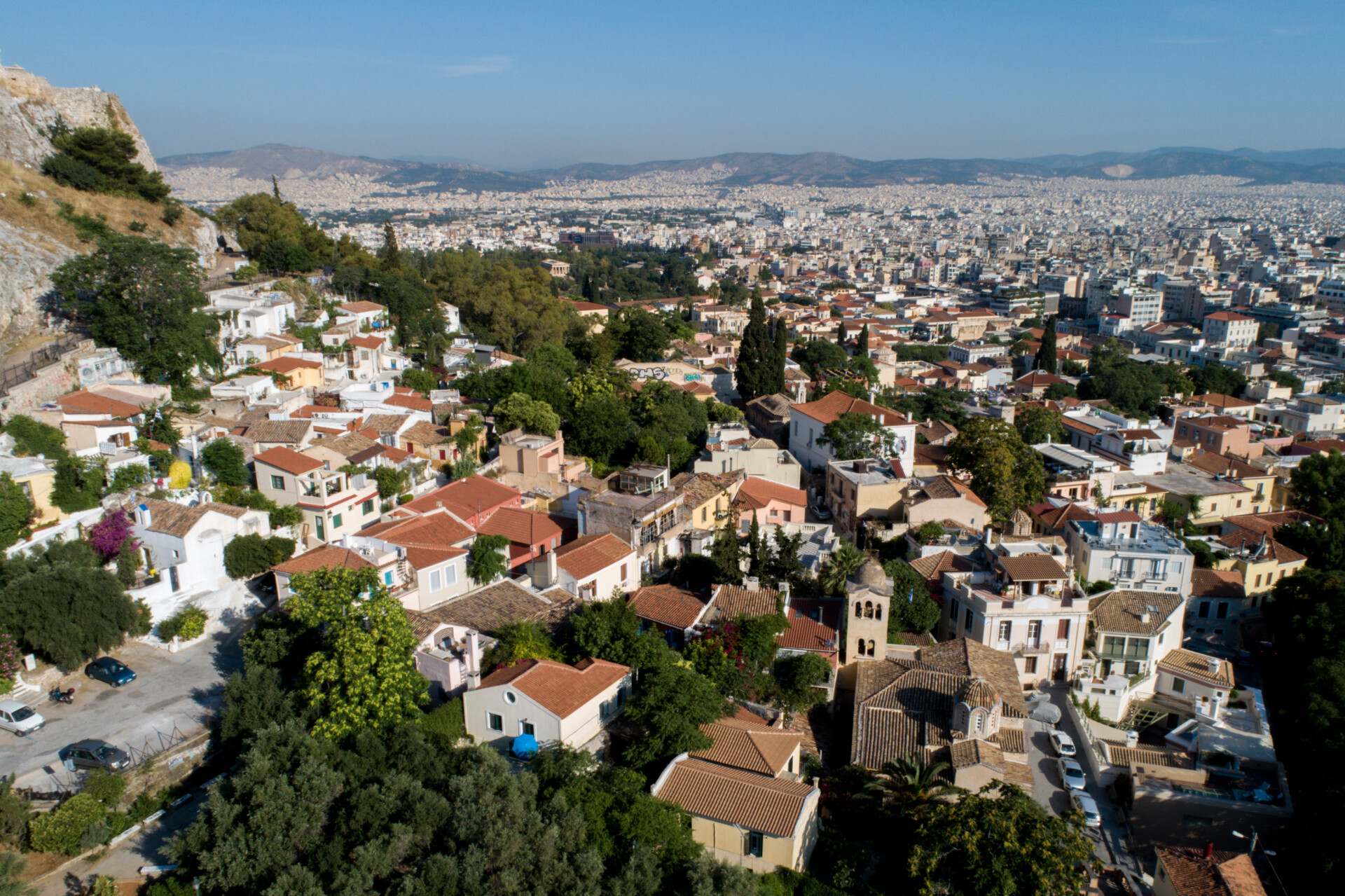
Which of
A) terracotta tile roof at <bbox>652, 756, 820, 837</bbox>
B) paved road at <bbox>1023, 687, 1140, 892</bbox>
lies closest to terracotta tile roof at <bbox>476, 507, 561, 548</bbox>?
terracotta tile roof at <bbox>652, 756, 820, 837</bbox>

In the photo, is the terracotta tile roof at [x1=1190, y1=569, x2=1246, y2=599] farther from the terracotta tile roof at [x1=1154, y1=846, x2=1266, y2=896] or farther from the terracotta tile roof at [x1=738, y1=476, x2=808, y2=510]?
the terracotta tile roof at [x1=1154, y1=846, x2=1266, y2=896]

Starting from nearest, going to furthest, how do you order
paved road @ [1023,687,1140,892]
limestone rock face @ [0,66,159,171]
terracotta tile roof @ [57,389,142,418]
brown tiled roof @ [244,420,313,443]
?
paved road @ [1023,687,1140,892] < terracotta tile roof @ [57,389,142,418] < brown tiled roof @ [244,420,313,443] < limestone rock face @ [0,66,159,171]

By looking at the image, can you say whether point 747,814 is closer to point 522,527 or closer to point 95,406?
point 522,527

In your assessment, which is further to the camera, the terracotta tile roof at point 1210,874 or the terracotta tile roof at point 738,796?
the terracotta tile roof at point 1210,874

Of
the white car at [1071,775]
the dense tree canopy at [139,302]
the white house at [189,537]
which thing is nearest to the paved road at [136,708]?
the white house at [189,537]

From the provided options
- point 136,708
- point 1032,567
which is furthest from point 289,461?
→ point 1032,567

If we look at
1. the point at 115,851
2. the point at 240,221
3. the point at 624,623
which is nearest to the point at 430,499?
the point at 624,623

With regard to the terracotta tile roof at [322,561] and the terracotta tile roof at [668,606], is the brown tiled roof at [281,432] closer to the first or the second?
the terracotta tile roof at [322,561]
